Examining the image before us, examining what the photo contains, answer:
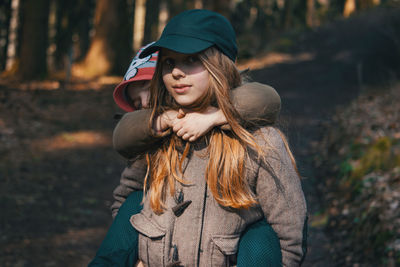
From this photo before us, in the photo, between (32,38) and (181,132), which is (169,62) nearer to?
(181,132)

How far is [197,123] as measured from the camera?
2066 millimetres

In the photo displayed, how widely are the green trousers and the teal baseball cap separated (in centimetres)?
82

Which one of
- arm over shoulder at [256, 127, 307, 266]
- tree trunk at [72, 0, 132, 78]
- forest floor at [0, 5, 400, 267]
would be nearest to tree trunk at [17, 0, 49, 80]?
forest floor at [0, 5, 400, 267]

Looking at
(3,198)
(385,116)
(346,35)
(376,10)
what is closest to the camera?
(3,198)

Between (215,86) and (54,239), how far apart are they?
3883 millimetres

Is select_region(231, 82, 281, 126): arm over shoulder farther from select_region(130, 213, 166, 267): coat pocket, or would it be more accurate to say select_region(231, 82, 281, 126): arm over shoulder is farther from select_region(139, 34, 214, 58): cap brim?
select_region(130, 213, 166, 267): coat pocket

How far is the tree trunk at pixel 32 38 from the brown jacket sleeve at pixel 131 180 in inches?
450

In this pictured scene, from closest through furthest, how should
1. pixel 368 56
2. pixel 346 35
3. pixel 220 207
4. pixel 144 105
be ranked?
pixel 220 207 < pixel 144 105 < pixel 368 56 < pixel 346 35

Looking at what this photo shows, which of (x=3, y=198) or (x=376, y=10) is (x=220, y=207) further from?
(x=376, y=10)

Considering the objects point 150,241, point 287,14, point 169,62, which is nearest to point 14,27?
point 287,14

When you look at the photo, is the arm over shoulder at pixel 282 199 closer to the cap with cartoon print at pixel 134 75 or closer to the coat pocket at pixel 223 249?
the coat pocket at pixel 223 249

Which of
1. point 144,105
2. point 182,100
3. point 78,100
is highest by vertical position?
point 182,100

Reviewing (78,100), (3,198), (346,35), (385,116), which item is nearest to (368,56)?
(346,35)

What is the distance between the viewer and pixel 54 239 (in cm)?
520
